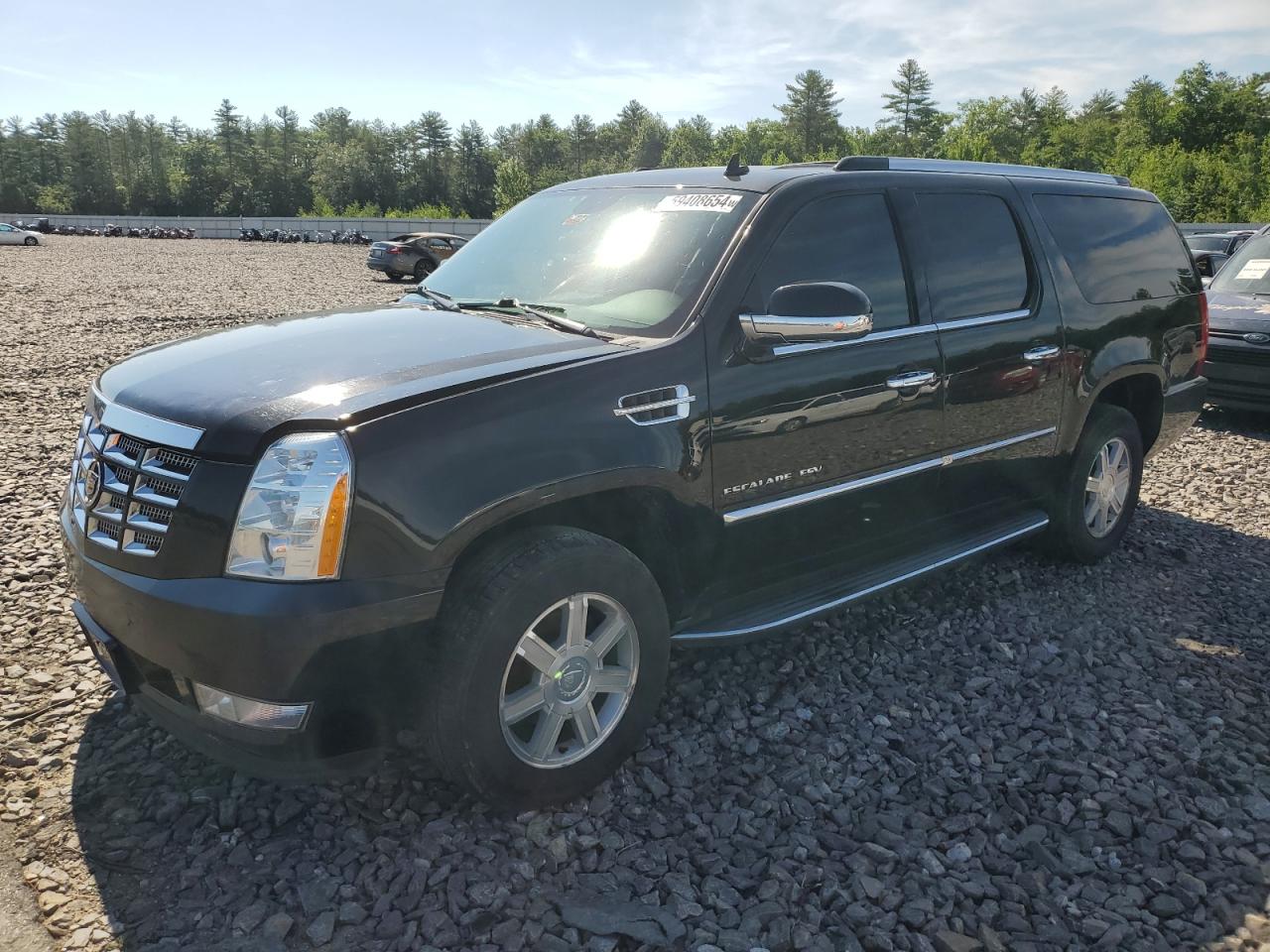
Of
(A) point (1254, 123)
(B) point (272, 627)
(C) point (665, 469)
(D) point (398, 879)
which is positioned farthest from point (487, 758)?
(A) point (1254, 123)

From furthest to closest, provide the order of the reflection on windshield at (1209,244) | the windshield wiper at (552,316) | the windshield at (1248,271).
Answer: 1. the reflection on windshield at (1209,244)
2. the windshield at (1248,271)
3. the windshield wiper at (552,316)

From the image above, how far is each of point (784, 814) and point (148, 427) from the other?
7.45ft

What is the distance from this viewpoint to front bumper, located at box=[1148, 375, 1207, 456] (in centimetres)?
542

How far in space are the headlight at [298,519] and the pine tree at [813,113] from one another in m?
119

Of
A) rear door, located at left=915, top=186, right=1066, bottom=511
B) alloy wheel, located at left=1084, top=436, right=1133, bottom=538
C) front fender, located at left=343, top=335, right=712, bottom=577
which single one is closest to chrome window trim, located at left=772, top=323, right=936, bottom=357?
rear door, located at left=915, top=186, right=1066, bottom=511

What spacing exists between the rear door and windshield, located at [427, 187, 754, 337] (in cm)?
109

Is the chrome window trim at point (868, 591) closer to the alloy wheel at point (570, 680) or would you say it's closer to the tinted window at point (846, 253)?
the alloy wheel at point (570, 680)

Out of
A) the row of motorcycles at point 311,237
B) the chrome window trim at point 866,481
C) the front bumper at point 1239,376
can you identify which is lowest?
the front bumper at point 1239,376

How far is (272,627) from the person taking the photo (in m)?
2.37

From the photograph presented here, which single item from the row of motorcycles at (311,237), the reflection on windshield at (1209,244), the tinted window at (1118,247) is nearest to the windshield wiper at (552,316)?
the tinted window at (1118,247)

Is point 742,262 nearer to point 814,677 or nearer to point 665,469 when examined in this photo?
point 665,469

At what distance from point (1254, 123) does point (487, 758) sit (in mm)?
77360

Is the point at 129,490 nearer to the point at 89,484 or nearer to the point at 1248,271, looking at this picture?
the point at 89,484

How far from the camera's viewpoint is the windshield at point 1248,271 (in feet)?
30.2
